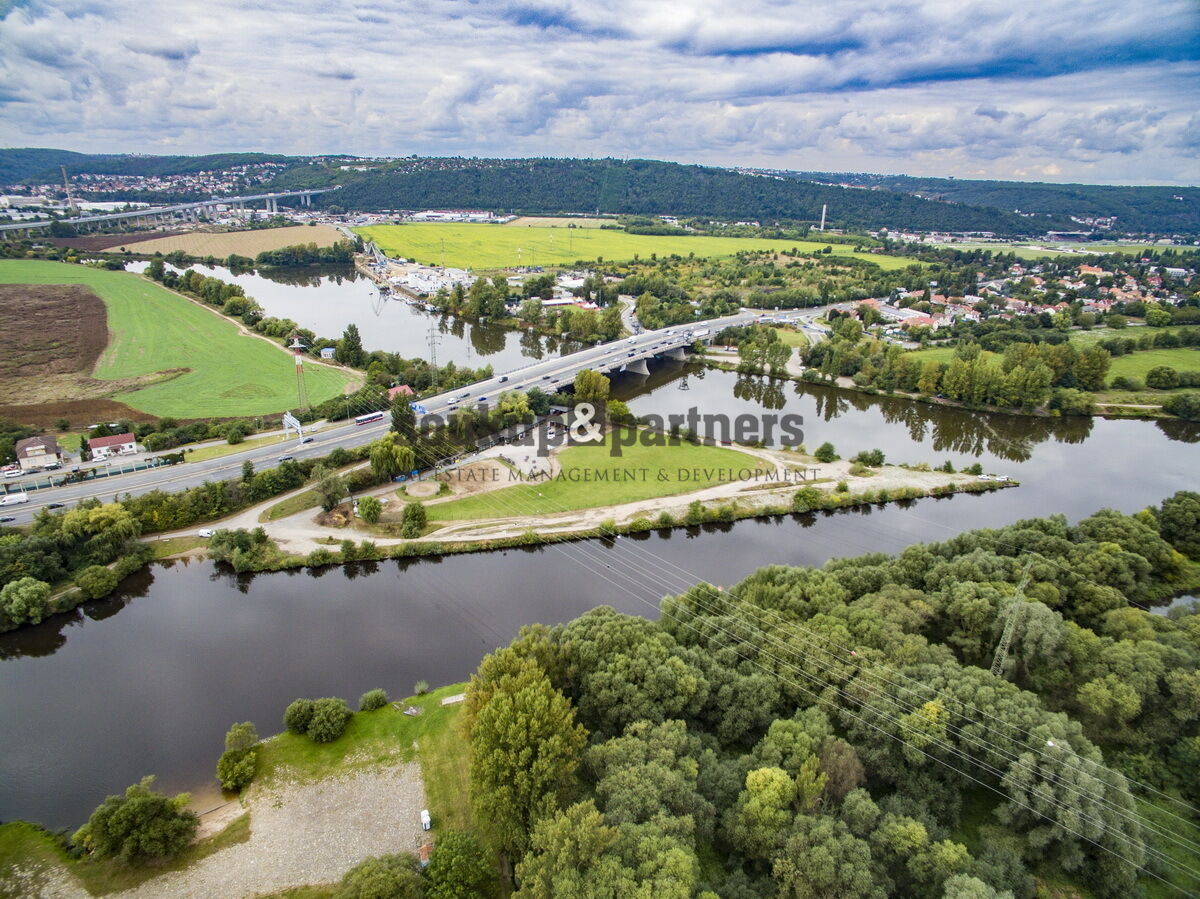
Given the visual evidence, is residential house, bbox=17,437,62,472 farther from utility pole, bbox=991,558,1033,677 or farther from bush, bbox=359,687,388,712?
utility pole, bbox=991,558,1033,677

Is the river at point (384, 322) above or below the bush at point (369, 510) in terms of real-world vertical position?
above

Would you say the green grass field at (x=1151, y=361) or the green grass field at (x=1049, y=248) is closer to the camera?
the green grass field at (x=1151, y=361)

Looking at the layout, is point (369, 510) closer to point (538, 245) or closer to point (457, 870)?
point (457, 870)

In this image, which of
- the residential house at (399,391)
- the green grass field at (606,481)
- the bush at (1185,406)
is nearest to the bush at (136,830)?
the green grass field at (606,481)

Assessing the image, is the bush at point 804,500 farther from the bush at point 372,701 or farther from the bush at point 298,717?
the bush at point 298,717

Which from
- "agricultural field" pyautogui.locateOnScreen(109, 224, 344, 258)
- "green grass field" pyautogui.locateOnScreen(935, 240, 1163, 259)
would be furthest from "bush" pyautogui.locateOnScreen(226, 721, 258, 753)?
"green grass field" pyautogui.locateOnScreen(935, 240, 1163, 259)

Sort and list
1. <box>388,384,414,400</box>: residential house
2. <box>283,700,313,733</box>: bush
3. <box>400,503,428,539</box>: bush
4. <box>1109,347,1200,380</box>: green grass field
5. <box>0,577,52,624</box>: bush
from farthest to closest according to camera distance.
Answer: <box>1109,347,1200,380</box>: green grass field < <box>388,384,414,400</box>: residential house < <box>400,503,428,539</box>: bush < <box>0,577,52,624</box>: bush < <box>283,700,313,733</box>: bush

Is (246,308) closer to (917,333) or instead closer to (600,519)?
(600,519)
